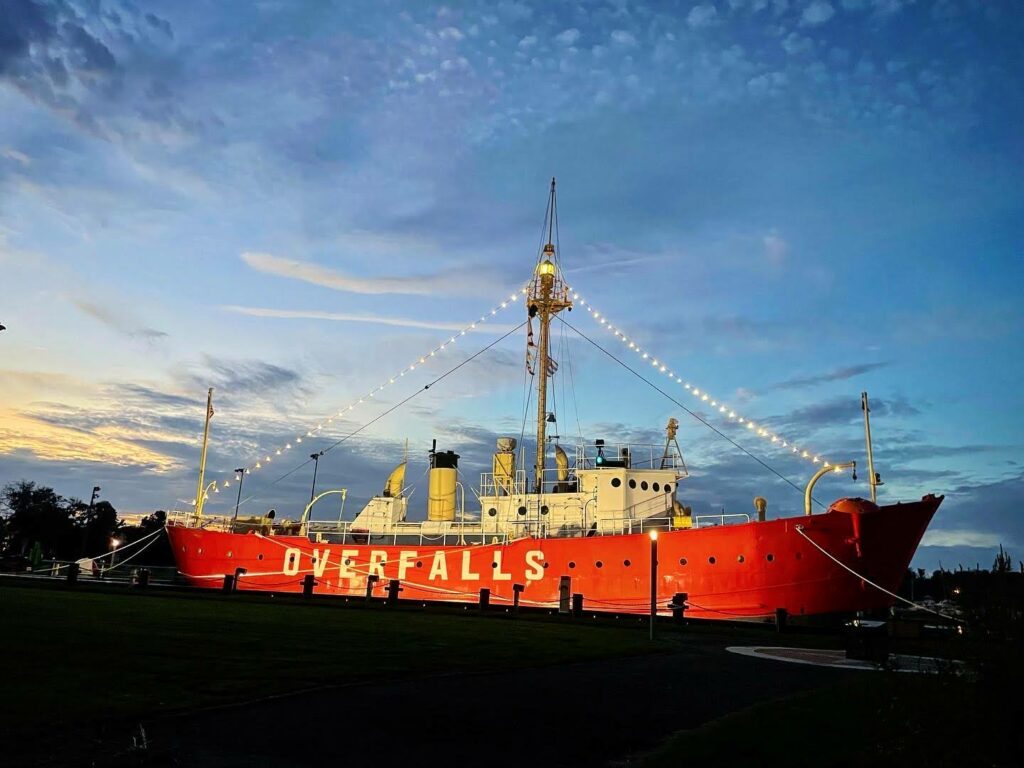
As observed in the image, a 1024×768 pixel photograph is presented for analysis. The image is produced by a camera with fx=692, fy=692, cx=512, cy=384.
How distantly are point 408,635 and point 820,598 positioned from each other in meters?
15.1

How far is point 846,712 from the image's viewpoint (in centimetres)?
729

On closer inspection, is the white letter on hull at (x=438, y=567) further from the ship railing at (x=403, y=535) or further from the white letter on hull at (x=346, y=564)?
the white letter on hull at (x=346, y=564)

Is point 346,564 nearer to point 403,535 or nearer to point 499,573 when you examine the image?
point 403,535

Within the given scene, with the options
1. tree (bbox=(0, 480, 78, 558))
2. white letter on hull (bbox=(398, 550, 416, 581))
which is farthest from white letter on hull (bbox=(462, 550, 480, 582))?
tree (bbox=(0, 480, 78, 558))

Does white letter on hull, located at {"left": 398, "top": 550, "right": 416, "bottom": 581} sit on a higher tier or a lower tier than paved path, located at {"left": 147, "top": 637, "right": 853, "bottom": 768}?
higher

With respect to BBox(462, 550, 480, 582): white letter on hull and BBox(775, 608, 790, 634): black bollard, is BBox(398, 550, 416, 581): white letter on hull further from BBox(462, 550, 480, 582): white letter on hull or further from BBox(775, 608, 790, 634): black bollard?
BBox(775, 608, 790, 634): black bollard

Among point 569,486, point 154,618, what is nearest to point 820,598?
point 569,486

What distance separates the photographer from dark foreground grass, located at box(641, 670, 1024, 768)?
12.9 ft

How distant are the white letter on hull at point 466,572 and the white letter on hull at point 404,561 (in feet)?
8.53

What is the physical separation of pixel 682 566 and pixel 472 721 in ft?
64.0

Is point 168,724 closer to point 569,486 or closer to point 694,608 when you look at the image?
point 694,608

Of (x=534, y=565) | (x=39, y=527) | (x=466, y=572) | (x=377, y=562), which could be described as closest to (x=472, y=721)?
(x=534, y=565)

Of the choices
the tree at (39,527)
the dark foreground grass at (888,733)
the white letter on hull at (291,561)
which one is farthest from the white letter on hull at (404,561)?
the tree at (39,527)

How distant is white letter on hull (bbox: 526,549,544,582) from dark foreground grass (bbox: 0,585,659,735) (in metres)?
7.58
